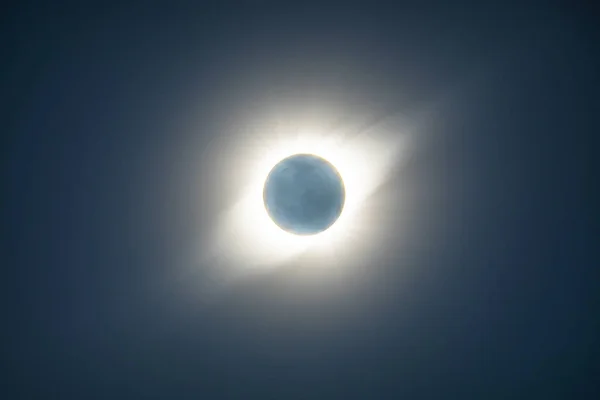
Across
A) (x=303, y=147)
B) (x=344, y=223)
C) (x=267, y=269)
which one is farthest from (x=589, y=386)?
(x=303, y=147)

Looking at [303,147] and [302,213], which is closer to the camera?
[302,213]

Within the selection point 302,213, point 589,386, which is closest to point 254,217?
point 302,213

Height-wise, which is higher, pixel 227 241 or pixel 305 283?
pixel 227 241

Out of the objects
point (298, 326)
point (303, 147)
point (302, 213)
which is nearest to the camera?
point (302, 213)

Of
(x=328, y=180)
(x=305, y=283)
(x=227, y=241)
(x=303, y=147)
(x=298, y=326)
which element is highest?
(x=303, y=147)

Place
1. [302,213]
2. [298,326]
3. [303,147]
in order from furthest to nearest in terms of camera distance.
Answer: [298,326] → [303,147] → [302,213]

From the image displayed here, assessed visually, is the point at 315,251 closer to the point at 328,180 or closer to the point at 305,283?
the point at 305,283
